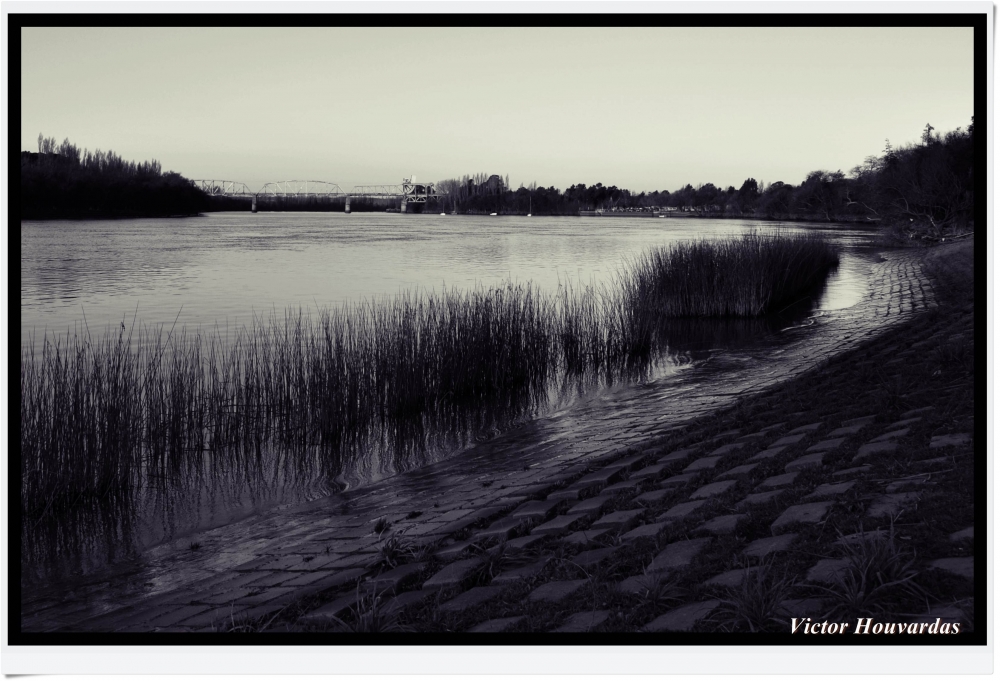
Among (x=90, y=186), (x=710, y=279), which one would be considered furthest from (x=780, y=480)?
(x=710, y=279)

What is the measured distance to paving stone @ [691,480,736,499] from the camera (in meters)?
3.42

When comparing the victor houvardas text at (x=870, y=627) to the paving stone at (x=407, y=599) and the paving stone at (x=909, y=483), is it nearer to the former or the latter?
the paving stone at (x=909, y=483)

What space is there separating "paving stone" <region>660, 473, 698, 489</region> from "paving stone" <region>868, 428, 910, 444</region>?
840 millimetres

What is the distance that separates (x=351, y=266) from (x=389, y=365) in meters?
14.7

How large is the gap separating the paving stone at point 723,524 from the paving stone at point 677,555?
105 mm

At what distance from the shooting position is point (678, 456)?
4.31 metres

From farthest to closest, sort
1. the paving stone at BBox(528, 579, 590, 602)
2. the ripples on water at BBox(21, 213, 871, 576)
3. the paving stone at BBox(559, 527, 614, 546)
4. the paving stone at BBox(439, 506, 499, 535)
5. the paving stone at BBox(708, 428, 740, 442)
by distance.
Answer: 1. the ripples on water at BBox(21, 213, 871, 576)
2. the paving stone at BBox(708, 428, 740, 442)
3. the paving stone at BBox(439, 506, 499, 535)
4. the paving stone at BBox(559, 527, 614, 546)
5. the paving stone at BBox(528, 579, 590, 602)

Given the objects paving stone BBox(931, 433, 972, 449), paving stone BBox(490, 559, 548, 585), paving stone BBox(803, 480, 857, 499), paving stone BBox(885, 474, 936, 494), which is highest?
paving stone BBox(931, 433, 972, 449)

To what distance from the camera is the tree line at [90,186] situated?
368 cm

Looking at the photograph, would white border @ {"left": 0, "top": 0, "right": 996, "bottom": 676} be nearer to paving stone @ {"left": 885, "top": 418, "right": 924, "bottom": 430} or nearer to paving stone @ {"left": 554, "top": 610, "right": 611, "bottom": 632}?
paving stone @ {"left": 554, "top": 610, "right": 611, "bottom": 632}

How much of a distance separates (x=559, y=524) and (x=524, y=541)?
0.26 metres

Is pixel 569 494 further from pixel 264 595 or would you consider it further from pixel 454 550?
pixel 264 595

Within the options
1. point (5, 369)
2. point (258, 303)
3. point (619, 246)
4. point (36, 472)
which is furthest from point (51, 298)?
point (619, 246)

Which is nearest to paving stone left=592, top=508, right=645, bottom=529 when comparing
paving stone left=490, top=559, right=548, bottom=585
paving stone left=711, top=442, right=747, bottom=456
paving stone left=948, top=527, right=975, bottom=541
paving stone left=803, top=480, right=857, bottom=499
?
paving stone left=490, top=559, right=548, bottom=585
